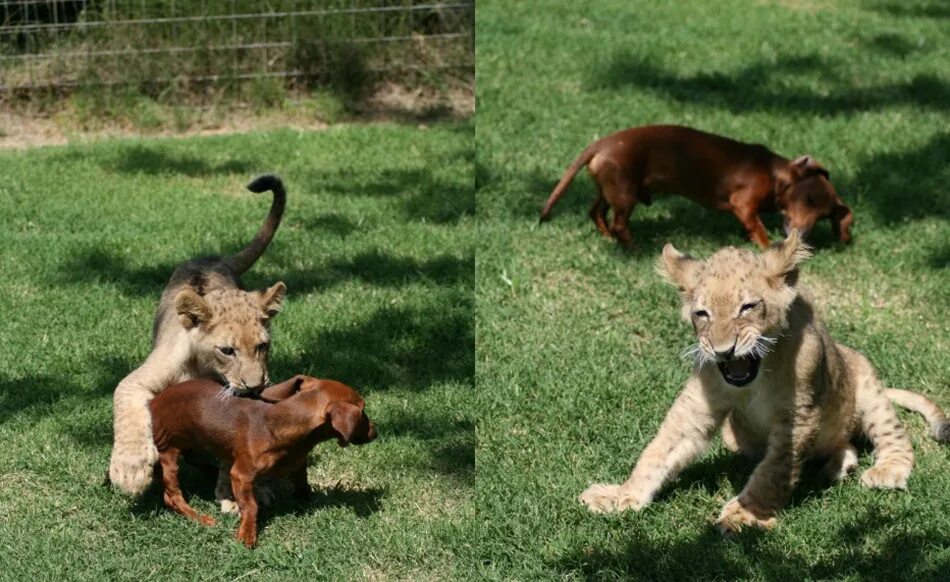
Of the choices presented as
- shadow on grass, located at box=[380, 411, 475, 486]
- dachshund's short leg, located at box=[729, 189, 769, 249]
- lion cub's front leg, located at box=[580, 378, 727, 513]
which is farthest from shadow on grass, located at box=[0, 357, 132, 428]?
dachshund's short leg, located at box=[729, 189, 769, 249]

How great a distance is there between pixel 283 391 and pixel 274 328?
2211 mm

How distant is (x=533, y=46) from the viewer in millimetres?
13086

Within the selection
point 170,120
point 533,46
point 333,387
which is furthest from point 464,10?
point 333,387

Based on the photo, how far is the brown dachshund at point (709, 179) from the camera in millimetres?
8766

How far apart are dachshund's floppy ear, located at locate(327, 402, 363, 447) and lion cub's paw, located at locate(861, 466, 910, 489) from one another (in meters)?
2.28

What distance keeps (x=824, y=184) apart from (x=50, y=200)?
5.36m

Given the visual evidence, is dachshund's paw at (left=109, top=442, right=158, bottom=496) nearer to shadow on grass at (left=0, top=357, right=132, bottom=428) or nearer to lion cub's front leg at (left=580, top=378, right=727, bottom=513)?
shadow on grass at (left=0, top=357, right=132, bottom=428)

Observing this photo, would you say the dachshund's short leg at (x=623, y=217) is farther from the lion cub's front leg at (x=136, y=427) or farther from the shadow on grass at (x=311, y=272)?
the lion cub's front leg at (x=136, y=427)

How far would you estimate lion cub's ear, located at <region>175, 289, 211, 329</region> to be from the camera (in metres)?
5.88

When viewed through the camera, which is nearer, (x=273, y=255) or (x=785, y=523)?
(x=785, y=523)

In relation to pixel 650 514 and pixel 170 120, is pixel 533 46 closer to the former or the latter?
pixel 170 120

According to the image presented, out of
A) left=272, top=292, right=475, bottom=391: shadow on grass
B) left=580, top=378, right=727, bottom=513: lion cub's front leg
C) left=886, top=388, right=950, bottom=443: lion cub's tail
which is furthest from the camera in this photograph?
left=272, top=292, right=475, bottom=391: shadow on grass

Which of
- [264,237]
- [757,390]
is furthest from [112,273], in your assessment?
[757,390]

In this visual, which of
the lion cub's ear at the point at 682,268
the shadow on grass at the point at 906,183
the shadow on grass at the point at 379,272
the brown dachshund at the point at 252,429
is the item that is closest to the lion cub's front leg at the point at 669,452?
the lion cub's ear at the point at 682,268
